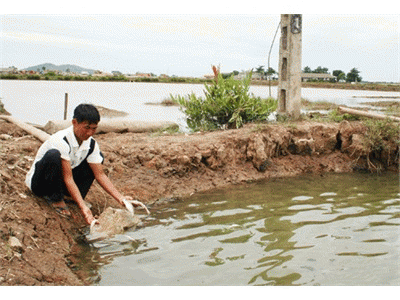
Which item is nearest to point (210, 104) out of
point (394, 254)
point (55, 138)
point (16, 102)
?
point (55, 138)

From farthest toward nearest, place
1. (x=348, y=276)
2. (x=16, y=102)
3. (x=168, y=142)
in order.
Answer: (x=16, y=102)
(x=168, y=142)
(x=348, y=276)

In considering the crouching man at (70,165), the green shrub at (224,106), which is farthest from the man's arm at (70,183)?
the green shrub at (224,106)

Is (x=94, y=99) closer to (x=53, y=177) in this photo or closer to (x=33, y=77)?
(x=33, y=77)

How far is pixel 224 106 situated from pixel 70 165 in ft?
15.3

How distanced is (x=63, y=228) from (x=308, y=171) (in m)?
4.80

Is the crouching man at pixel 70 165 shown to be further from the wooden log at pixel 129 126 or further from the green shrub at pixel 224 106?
the green shrub at pixel 224 106

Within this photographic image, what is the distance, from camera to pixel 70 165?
4.00 meters

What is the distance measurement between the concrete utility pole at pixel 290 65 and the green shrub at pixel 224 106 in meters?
0.70

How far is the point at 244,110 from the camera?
827 cm

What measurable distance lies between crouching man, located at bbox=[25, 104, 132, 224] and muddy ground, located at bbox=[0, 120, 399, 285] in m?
0.19

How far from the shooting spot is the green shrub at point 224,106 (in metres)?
8.22

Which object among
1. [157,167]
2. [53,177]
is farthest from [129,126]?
[53,177]

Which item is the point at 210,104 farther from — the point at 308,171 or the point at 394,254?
the point at 394,254

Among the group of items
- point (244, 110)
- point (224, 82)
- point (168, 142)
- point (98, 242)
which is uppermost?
point (224, 82)
